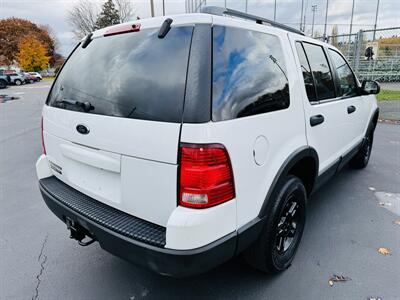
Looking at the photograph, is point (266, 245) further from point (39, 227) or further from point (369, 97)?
point (369, 97)

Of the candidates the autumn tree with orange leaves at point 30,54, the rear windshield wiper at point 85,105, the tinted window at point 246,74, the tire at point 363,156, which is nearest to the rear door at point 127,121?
the rear windshield wiper at point 85,105

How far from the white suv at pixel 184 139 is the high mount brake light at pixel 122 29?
1 cm

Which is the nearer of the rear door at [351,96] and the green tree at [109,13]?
the rear door at [351,96]

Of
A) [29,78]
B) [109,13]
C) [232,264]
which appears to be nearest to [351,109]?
[232,264]

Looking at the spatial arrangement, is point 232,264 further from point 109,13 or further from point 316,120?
point 109,13

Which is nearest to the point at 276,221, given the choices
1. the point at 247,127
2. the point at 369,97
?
the point at 247,127

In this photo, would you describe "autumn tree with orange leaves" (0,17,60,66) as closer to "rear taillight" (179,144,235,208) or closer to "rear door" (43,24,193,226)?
"rear door" (43,24,193,226)

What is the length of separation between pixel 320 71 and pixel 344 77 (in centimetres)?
86

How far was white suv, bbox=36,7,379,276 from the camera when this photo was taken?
1603 millimetres

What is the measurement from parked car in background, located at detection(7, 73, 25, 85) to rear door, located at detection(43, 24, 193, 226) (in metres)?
39.2

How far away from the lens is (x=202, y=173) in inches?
62.0

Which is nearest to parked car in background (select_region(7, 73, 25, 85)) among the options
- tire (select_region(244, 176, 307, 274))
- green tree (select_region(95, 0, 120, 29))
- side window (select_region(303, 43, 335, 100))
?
green tree (select_region(95, 0, 120, 29))

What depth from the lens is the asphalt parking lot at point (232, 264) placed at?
226 centimetres

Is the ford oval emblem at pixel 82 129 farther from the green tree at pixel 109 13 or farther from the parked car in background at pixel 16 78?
the green tree at pixel 109 13
